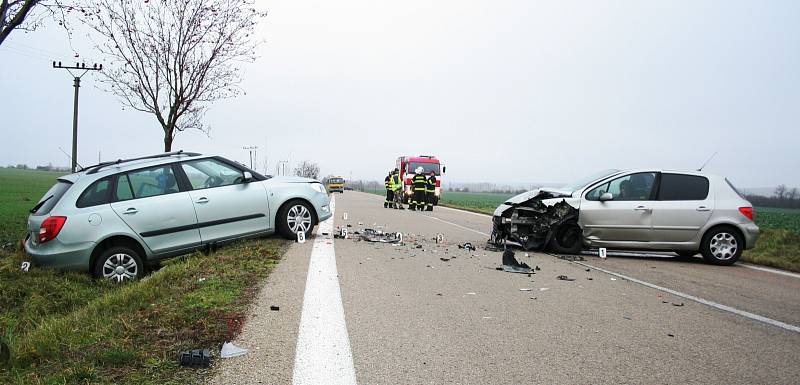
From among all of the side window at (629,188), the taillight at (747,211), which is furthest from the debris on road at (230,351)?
the taillight at (747,211)

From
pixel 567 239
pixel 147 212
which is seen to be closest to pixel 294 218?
pixel 147 212

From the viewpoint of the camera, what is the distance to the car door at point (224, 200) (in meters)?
8.16

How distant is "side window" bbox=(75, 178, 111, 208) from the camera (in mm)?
7367

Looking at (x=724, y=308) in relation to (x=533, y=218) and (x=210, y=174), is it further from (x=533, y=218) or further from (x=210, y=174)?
(x=210, y=174)

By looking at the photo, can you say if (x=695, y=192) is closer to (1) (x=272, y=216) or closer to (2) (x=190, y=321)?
(1) (x=272, y=216)

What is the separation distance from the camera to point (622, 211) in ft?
31.6

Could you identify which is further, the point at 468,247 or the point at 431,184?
the point at 431,184

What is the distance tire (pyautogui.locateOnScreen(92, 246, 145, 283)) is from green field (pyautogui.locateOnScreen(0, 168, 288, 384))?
0.17 meters

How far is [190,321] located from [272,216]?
188 inches

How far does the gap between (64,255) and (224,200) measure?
2179 mm

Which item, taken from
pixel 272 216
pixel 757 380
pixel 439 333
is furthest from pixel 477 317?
pixel 272 216

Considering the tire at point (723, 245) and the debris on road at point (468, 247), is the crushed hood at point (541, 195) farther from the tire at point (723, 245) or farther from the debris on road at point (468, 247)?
the tire at point (723, 245)

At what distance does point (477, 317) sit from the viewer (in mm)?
4863

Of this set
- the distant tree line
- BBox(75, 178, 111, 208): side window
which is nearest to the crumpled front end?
BBox(75, 178, 111, 208): side window
